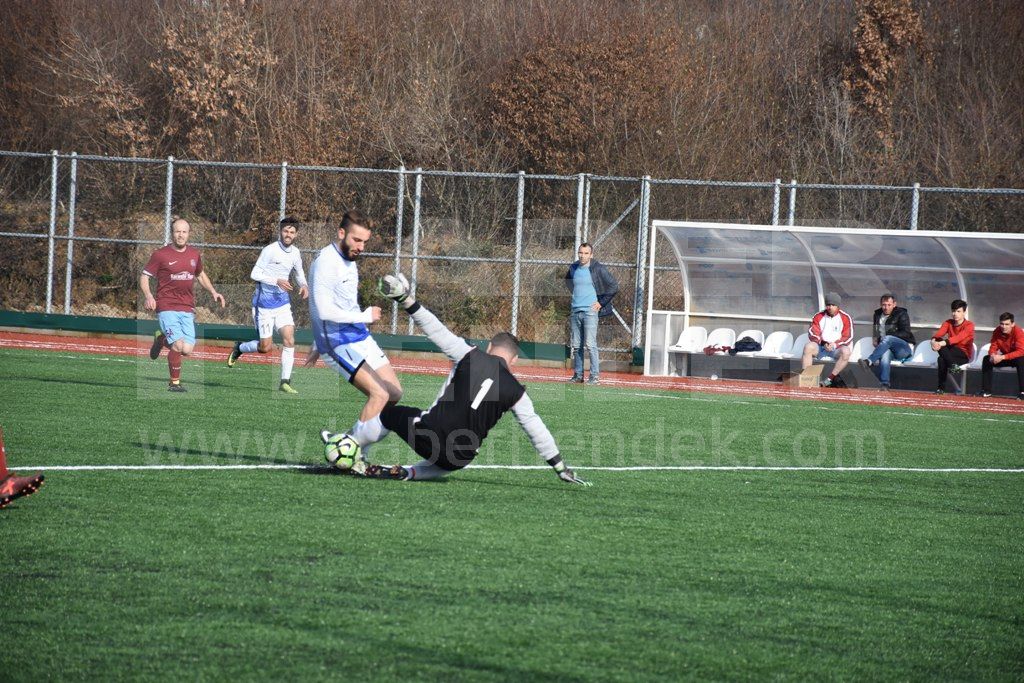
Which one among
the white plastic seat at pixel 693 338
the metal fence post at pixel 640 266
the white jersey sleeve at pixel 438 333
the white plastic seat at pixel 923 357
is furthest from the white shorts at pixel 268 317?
the white plastic seat at pixel 923 357

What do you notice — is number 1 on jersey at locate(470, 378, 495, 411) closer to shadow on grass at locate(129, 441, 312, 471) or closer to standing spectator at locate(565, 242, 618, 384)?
shadow on grass at locate(129, 441, 312, 471)

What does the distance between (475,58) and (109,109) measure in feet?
34.0

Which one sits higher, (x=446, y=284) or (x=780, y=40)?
(x=780, y=40)

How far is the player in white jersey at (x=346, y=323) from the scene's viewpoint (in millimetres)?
8297

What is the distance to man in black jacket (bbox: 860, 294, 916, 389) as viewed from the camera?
19.6 m

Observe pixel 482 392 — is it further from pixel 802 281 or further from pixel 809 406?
pixel 802 281

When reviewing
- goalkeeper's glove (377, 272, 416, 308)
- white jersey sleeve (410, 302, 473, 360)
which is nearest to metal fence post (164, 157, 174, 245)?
white jersey sleeve (410, 302, 473, 360)

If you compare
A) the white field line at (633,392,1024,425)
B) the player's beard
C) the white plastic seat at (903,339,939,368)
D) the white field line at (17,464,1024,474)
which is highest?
the player's beard

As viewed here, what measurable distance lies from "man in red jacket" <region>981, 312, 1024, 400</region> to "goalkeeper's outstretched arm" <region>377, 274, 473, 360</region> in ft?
44.1

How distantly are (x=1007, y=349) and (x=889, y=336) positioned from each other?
1843 mm

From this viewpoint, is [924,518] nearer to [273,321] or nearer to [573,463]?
[573,463]

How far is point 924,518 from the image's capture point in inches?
300

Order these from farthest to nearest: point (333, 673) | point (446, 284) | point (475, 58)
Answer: point (475, 58) → point (446, 284) → point (333, 673)

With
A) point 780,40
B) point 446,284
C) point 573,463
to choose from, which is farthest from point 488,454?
point 780,40
